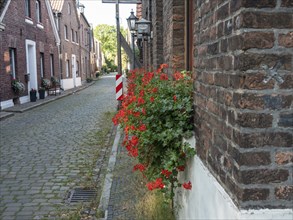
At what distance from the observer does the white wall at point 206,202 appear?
5.37 feet

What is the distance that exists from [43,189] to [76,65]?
2768 centimetres

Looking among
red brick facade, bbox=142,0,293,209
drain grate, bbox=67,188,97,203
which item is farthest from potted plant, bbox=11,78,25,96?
red brick facade, bbox=142,0,293,209

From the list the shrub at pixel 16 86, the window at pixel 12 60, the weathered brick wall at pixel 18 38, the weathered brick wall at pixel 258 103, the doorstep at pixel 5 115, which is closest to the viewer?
the weathered brick wall at pixel 258 103

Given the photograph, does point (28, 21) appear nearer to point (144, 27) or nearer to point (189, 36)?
point (144, 27)

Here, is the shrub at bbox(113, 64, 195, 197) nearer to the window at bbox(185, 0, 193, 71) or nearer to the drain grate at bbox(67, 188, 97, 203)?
the window at bbox(185, 0, 193, 71)

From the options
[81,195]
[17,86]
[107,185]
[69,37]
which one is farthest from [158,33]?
[69,37]

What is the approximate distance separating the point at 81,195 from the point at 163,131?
86.7 inches

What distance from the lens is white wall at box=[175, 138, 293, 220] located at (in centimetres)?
→ 164

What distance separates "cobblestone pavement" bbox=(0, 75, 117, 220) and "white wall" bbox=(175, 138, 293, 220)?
1.88m

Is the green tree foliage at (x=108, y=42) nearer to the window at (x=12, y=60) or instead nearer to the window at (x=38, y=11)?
the window at (x=38, y=11)

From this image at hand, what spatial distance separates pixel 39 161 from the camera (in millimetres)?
6488

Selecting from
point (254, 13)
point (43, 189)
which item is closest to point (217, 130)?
point (254, 13)

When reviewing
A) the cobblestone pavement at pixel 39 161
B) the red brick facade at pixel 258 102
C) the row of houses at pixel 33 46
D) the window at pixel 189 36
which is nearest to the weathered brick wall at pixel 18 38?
the row of houses at pixel 33 46

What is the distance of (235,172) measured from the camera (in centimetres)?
169
